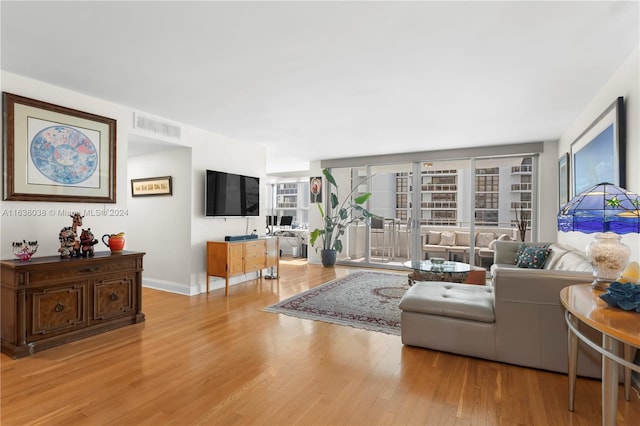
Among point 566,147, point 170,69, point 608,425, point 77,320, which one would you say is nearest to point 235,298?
point 77,320

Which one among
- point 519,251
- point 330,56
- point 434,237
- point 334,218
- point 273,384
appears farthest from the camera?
point 334,218

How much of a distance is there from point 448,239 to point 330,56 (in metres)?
5.13

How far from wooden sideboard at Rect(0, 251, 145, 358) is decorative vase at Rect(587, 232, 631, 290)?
387cm

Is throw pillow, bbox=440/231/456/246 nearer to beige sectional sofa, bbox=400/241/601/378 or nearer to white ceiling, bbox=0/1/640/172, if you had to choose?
white ceiling, bbox=0/1/640/172

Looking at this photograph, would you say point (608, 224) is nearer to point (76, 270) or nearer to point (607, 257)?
point (607, 257)

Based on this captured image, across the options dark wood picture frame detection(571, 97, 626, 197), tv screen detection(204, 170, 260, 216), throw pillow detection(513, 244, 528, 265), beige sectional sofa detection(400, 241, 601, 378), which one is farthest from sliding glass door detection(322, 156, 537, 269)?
beige sectional sofa detection(400, 241, 601, 378)

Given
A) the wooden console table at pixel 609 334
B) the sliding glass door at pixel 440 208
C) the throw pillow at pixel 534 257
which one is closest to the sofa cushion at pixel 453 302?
the wooden console table at pixel 609 334

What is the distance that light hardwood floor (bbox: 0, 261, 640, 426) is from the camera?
6.16 ft

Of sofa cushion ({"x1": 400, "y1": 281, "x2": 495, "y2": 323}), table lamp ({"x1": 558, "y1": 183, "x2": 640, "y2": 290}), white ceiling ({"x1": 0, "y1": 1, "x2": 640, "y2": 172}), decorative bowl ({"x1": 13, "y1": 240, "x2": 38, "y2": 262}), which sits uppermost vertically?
white ceiling ({"x1": 0, "y1": 1, "x2": 640, "y2": 172})

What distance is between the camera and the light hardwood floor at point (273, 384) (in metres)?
1.88

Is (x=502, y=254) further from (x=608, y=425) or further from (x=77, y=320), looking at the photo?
(x=77, y=320)

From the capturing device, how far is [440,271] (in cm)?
426

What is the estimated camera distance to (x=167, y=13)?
209 cm

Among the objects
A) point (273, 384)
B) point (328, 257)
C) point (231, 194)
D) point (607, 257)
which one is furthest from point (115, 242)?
point (328, 257)
